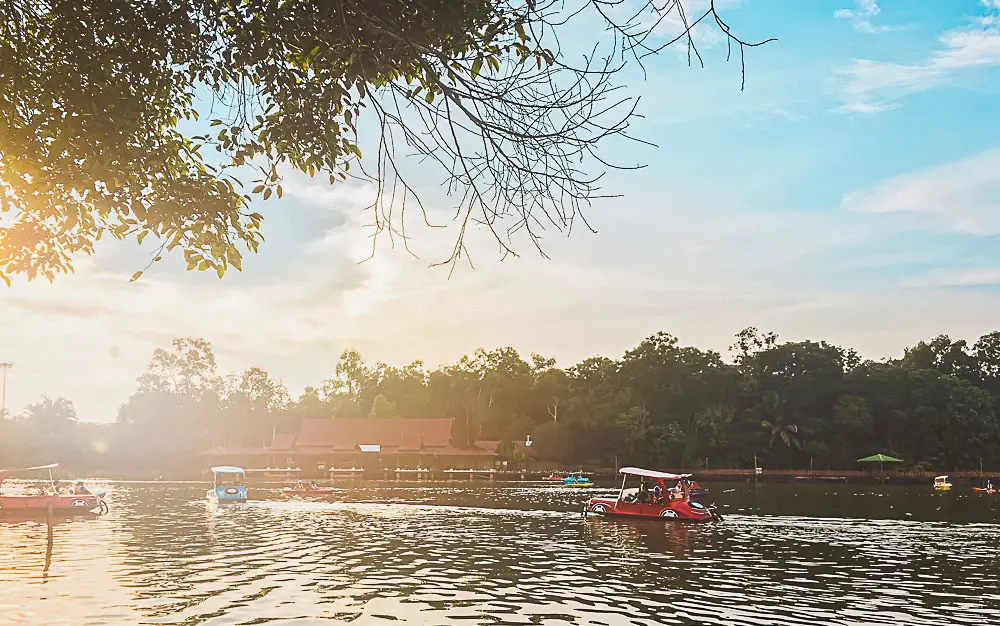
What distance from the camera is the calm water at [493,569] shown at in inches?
614

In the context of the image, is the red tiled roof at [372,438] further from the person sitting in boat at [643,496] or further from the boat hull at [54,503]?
the boat hull at [54,503]

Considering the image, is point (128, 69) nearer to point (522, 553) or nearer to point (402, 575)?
point (402, 575)

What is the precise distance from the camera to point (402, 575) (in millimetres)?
19922

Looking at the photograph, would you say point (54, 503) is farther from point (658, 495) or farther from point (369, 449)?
point (369, 449)

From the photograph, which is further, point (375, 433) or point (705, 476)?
point (375, 433)

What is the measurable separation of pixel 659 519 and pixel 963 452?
6545cm

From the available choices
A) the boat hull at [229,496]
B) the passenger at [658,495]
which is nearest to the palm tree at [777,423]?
the passenger at [658,495]

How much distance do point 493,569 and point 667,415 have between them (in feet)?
243

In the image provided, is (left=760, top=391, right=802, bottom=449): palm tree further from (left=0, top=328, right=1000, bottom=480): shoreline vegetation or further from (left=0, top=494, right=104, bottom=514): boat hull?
(left=0, top=494, right=104, bottom=514): boat hull

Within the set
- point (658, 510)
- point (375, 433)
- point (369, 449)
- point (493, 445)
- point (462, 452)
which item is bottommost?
point (658, 510)

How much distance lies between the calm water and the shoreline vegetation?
5005 centimetres

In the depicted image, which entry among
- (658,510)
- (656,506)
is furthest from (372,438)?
(658,510)

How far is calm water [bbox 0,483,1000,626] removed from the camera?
15586 millimetres

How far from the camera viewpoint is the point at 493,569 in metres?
21.2
